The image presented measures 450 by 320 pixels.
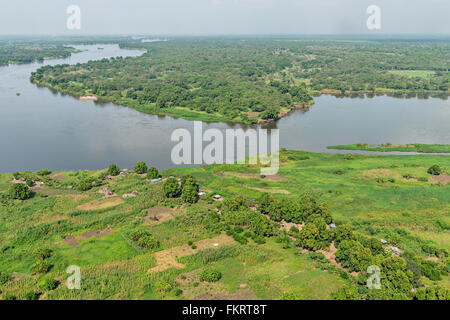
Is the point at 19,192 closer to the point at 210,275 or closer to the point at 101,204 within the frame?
the point at 101,204

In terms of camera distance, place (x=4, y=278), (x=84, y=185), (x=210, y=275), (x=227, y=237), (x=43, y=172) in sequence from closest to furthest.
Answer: (x=4, y=278) < (x=210, y=275) < (x=227, y=237) < (x=84, y=185) < (x=43, y=172)

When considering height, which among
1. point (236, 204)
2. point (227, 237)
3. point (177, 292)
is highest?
point (236, 204)

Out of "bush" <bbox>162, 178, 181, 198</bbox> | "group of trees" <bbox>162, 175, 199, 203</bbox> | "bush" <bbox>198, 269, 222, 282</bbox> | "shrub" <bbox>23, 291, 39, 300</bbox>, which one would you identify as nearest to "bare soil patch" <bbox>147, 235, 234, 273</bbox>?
"bush" <bbox>198, 269, 222, 282</bbox>

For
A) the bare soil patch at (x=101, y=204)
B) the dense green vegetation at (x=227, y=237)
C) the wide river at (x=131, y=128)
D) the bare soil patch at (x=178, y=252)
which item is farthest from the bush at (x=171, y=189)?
the wide river at (x=131, y=128)

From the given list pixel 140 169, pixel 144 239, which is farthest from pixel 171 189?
pixel 144 239

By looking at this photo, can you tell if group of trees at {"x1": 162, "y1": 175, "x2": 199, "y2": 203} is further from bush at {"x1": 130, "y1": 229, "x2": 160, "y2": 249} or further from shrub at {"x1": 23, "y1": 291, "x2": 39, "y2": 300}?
shrub at {"x1": 23, "y1": 291, "x2": 39, "y2": 300}

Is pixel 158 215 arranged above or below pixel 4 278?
above
